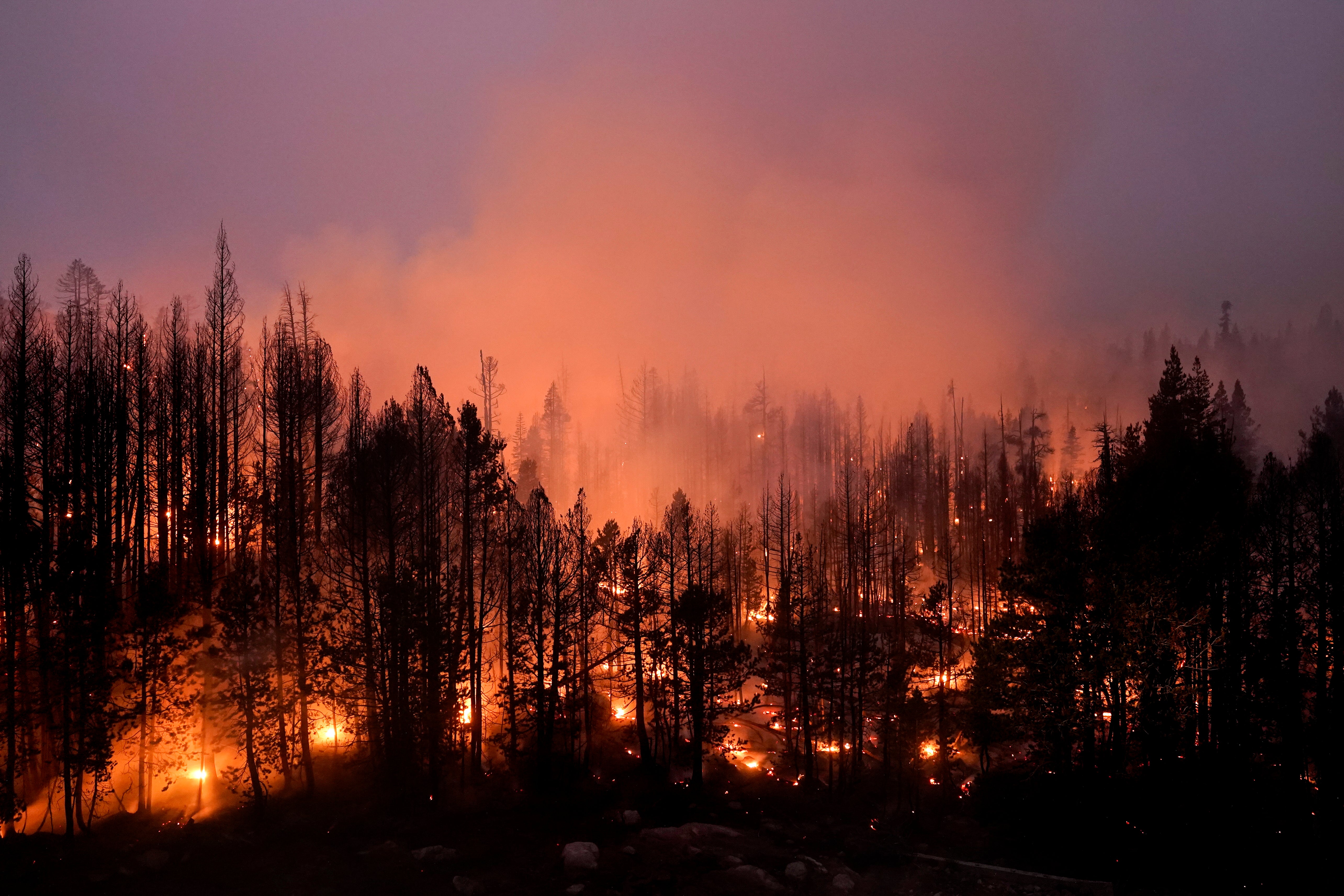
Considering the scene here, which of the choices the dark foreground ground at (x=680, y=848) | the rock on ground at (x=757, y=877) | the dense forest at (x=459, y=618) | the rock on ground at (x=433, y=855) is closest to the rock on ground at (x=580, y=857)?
the dark foreground ground at (x=680, y=848)

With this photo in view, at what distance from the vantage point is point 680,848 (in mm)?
20016

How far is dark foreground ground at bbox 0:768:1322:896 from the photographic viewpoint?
17.3 meters

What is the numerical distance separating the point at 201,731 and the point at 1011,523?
6602 cm

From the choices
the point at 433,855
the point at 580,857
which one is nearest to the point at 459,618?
the point at 433,855

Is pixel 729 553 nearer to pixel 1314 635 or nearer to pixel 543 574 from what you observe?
pixel 543 574

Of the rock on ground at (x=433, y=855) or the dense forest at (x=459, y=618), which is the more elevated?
the dense forest at (x=459, y=618)

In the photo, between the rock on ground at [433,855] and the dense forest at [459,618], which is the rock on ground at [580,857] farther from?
the dense forest at [459,618]

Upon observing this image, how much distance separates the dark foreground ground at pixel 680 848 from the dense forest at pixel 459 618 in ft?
4.24

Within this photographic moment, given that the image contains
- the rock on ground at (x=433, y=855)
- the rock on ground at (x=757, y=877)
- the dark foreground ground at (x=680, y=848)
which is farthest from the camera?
the rock on ground at (x=433, y=855)

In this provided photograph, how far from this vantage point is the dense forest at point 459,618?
2062 cm

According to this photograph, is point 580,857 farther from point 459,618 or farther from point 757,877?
point 459,618

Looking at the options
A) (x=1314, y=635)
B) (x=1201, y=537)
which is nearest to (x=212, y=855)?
(x=1201, y=537)

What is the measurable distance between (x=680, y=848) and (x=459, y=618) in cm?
1186

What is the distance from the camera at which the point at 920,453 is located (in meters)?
91.0
